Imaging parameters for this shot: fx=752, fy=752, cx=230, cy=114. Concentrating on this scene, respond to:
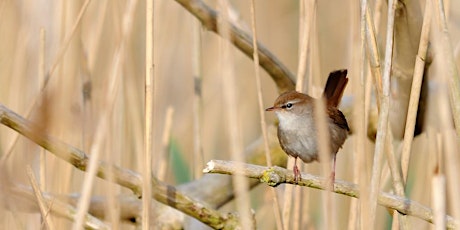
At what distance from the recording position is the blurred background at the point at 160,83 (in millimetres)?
2047

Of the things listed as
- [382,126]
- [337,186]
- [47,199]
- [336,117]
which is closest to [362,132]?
[382,126]

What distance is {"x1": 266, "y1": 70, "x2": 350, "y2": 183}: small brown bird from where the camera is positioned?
2.44 metres

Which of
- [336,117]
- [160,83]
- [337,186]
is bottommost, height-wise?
[337,186]

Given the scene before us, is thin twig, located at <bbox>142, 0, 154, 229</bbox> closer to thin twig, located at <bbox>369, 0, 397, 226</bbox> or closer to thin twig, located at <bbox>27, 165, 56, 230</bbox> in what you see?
thin twig, located at <bbox>27, 165, 56, 230</bbox>

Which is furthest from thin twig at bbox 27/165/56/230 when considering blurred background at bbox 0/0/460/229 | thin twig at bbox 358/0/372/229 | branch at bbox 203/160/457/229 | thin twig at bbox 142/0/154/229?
thin twig at bbox 358/0/372/229

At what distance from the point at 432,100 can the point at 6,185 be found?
141 centimetres

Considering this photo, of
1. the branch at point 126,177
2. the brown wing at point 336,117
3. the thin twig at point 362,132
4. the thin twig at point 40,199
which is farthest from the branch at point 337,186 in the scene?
the brown wing at point 336,117

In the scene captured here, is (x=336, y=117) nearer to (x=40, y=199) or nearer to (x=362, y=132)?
(x=362, y=132)

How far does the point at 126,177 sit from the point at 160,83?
1.44 m

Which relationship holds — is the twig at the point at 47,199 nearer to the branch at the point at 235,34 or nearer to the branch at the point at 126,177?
the branch at the point at 126,177

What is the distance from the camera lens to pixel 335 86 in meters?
2.51

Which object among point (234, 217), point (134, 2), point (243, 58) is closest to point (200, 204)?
point (234, 217)

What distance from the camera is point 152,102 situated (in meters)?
1.79

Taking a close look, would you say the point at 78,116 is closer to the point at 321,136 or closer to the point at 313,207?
the point at 321,136
